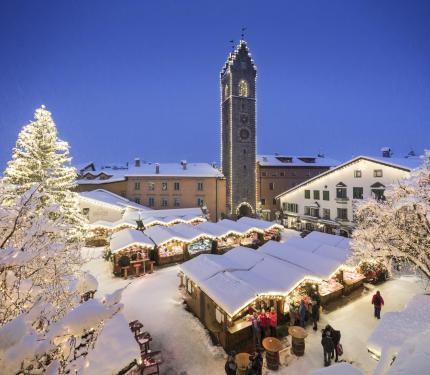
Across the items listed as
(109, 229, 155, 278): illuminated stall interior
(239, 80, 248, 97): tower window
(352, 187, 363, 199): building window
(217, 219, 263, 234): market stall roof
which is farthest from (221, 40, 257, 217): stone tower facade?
(109, 229, 155, 278): illuminated stall interior

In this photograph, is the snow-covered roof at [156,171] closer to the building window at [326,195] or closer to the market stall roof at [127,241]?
the building window at [326,195]

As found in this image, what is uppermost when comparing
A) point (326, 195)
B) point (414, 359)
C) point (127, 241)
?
point (326, 195)

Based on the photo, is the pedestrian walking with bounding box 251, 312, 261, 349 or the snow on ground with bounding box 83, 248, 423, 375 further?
the pedestrian walking with bounding box 251, 312, 261, 349

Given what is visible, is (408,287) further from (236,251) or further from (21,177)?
(21,177)

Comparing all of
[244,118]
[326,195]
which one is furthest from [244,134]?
[326,195]

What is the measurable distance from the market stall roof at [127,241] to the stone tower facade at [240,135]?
2130cm

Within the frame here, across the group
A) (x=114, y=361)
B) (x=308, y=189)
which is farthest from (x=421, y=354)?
(x=308, y=189)

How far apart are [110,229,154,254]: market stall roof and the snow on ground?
7.55 feet

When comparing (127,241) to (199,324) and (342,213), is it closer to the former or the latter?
(199,324)

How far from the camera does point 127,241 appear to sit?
19.0m

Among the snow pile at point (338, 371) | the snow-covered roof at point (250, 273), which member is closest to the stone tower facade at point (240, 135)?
the snow-covered roof at point (250, 273)

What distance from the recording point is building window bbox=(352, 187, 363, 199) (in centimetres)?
2633

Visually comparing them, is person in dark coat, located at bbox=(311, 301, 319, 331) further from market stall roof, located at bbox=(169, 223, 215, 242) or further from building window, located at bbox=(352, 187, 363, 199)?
building window, located at bbox=(352, 187, 363, 199)

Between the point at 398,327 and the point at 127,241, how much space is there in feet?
56.7
